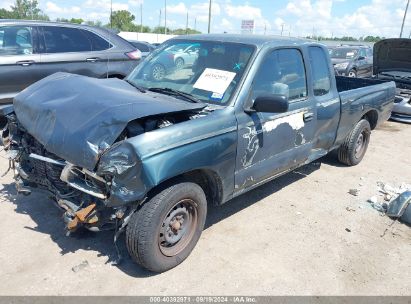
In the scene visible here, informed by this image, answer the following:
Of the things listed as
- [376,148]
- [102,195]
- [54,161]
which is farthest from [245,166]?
[376,148]

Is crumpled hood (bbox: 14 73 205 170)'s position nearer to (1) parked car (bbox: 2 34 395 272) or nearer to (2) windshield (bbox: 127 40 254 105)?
(1) parked car (bbox: 2 34 395 272)

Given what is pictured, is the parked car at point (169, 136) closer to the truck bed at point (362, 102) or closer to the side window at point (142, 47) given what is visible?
the truck bed at point (362, 102)

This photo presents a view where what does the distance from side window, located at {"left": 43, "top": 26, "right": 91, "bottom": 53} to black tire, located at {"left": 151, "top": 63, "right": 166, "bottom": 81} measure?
10.7 ft

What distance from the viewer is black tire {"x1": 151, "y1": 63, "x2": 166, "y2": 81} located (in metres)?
4.07

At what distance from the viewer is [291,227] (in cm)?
408

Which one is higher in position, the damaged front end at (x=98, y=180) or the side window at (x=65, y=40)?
the side window at (x=65, y=40)

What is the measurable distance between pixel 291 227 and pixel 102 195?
7.13ft

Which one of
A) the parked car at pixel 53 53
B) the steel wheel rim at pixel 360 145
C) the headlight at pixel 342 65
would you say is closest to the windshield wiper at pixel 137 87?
the parked car at pixel 53 53

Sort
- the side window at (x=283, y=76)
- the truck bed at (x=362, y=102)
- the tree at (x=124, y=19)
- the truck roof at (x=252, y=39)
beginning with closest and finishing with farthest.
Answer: the side window at (x=283, y=76), the truck roof at (x=252, y=39), the truck bed at (x=362, y=102), the tree at (x=124, y=19)

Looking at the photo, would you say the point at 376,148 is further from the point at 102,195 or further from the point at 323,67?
the point at 102,195

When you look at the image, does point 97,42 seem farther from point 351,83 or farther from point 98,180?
point 98,180

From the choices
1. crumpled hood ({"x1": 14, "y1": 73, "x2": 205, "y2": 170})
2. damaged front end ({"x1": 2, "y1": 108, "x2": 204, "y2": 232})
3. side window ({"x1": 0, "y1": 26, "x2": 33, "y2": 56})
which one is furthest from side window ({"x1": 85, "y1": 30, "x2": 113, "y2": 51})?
damaged front end ({"x1": 2, "y1": 108, "x2": 204, "y2": 232})

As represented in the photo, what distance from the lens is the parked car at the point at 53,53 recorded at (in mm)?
6227

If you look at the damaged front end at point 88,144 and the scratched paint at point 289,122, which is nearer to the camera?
the damaged front end at point 88,144
